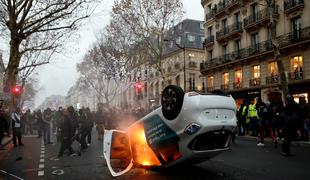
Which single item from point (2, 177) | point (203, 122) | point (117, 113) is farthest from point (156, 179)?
point (117, 113)

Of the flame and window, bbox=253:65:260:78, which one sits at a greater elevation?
window, bbox=253:65:260:78

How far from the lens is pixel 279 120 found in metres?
11.2

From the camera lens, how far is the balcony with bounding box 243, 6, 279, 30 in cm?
3297

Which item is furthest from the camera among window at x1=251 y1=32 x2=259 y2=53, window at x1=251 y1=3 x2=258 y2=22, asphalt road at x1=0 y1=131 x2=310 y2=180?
window at x1=251 y1=3 x2=258 y2=22

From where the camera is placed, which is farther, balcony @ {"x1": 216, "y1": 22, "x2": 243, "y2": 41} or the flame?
balcony @ {"x1": 216, "y1": 22, "x2": 243, "y2": 41}

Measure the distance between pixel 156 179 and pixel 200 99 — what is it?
183 centimetres


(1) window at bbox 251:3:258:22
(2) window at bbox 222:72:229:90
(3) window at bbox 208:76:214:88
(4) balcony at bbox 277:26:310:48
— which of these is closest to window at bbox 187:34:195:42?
(3) window at bbox 208:76:214:88

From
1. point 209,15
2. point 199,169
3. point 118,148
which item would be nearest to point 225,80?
point 209,15

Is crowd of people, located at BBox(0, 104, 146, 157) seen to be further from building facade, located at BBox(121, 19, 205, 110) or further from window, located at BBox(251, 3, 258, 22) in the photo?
building facade, located at BBox(121, 19, 205, 110)

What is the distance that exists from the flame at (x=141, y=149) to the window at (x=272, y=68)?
2675 cm

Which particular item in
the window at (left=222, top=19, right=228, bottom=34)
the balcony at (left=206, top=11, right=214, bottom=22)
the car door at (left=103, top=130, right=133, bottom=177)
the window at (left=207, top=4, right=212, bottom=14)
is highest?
the window at (left=207, top=4, right=212, bottom=14)

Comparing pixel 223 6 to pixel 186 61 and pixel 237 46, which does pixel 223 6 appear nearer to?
pixel 237 46

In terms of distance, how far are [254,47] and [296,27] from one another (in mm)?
5262

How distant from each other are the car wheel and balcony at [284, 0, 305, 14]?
2562cm
